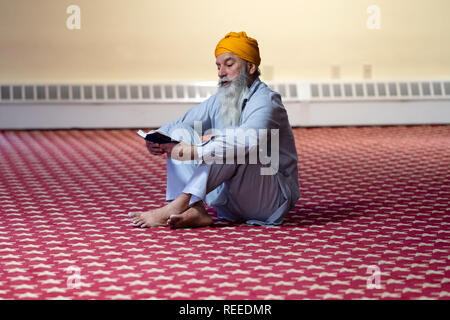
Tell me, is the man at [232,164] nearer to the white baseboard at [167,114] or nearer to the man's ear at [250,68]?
the man's ear at [250,68]

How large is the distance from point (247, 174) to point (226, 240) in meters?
0.34

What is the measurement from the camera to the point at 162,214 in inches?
135

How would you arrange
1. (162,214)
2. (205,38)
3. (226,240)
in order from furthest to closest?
1. (205,38)
2. (162,214)
3. (226,240)

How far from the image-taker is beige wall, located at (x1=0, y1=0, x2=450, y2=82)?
8016mm


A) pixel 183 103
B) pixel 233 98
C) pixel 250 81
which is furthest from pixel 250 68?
pixel 183 103

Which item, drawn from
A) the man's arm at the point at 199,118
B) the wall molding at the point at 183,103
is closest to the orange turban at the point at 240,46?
the man's arm at the point at 199,118

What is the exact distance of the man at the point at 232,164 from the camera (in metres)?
3.32

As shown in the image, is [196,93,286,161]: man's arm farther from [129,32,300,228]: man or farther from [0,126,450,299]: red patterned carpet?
[0,126,450,299]: red patterned carpet

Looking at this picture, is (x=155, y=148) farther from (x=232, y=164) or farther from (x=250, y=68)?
(x=250, y=68)

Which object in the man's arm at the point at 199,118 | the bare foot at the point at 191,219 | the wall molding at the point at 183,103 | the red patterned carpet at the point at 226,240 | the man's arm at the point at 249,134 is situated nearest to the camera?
the red patterned carpet at the point at 226,240

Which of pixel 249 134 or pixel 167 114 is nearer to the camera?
pixel 249 134

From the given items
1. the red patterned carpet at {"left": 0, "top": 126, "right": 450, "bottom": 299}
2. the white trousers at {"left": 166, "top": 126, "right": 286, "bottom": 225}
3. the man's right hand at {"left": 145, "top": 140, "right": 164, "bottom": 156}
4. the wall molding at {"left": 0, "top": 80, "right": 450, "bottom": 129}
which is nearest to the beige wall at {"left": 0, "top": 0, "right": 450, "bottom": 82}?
the wall molding at {"left": 0, "top": 80, "right": 450, "bottom": 129}

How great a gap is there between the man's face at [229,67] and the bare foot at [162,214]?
1.85 feet
